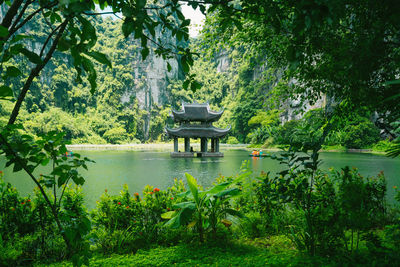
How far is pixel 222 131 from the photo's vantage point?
61.1 ft

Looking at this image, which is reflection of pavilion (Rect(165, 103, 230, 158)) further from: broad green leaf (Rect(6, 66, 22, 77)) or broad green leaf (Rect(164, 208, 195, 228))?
broad green leaf (Rect(6, 66, 22, 77))

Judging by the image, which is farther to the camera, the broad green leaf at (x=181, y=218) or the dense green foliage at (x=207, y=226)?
the broad green leaf at (x=181, y=218)

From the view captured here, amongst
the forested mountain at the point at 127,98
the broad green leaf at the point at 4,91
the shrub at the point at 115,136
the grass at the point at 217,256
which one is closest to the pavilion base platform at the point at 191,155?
the grass at the point at 217,256

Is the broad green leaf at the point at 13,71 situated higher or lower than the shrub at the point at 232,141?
higher

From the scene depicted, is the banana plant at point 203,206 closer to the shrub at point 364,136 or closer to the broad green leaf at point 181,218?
the broad green leaf at point 181,218

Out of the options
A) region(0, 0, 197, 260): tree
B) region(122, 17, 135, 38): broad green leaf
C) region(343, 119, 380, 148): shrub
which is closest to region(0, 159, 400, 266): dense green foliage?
region(0, 0, 197, 260): tree

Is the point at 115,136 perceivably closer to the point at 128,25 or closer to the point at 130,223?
the point at 130,223

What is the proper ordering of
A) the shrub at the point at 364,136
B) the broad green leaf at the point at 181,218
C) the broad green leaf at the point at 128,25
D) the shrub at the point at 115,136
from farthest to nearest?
the shrub at the point at 115,136 < the shrub at the point at 364,136 < the broad green leaf at the point at 181,218 < the broad green leaf at the point at 128,25

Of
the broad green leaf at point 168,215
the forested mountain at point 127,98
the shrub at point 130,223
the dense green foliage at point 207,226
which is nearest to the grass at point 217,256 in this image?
the dense green foliage at point 207,226

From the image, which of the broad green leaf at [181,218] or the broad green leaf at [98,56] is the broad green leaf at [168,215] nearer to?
the broad green leaf at [181,218]

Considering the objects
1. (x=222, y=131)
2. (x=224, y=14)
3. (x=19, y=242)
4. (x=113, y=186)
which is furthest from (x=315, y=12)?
(x=222, y=131)

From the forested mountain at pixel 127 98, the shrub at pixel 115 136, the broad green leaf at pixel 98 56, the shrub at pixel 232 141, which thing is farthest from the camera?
the shrub at pixel 115 136

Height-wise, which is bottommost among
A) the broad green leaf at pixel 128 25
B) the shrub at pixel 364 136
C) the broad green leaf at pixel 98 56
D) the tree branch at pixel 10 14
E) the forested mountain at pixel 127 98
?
the shrub at pixel 364 136

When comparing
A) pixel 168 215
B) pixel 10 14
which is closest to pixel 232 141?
pixel 168 215
